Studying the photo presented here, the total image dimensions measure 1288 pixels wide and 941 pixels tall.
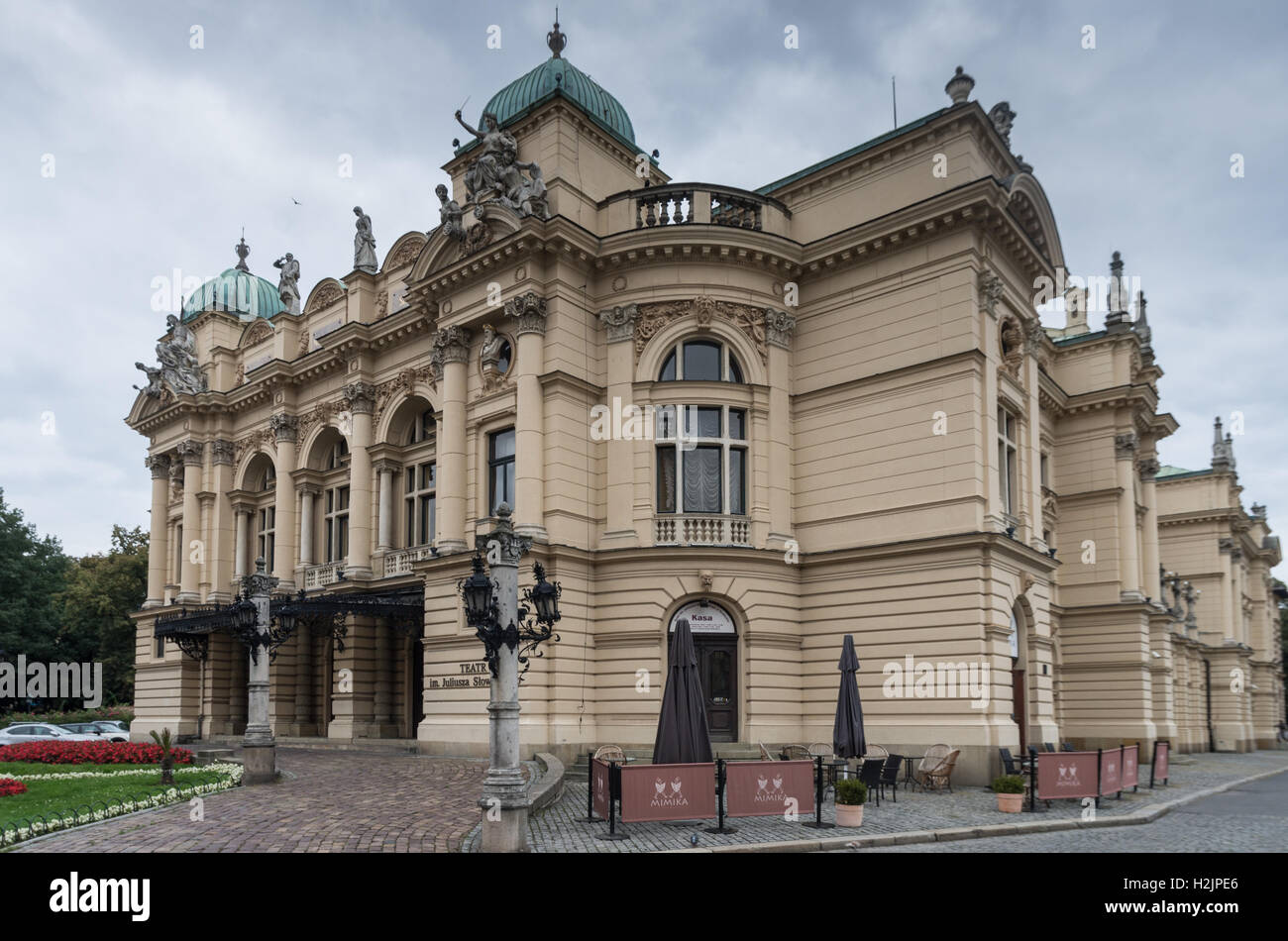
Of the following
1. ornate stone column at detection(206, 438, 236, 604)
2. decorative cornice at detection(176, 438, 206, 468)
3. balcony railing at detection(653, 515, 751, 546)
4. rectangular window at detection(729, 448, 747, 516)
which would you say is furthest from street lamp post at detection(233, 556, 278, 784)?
decorative cornice at detection(176, 438, 206, 468)

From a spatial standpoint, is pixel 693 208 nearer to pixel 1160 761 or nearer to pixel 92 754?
pixel 1160 761

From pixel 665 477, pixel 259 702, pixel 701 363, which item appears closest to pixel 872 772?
pixel 665 477

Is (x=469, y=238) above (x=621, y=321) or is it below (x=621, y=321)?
above

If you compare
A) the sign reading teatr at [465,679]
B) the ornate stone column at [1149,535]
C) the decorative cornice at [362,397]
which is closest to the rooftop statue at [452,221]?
the decorative cornice at [362,397]

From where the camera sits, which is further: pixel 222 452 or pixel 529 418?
pixel 222 452

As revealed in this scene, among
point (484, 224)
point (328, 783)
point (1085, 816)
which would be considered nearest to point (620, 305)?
point (484, 224)

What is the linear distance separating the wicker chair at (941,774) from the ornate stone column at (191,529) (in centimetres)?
3176

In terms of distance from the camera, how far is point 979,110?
27266 mm

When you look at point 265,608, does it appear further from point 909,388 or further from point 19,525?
point 19,525

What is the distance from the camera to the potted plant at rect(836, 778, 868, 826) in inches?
634

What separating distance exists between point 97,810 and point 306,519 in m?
22.1

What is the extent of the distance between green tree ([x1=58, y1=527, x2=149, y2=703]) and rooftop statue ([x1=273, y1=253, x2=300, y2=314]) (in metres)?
24.0

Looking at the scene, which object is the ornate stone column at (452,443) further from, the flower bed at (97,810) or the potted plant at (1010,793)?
the potted plant at (1010,793)

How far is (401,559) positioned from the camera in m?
34.6
